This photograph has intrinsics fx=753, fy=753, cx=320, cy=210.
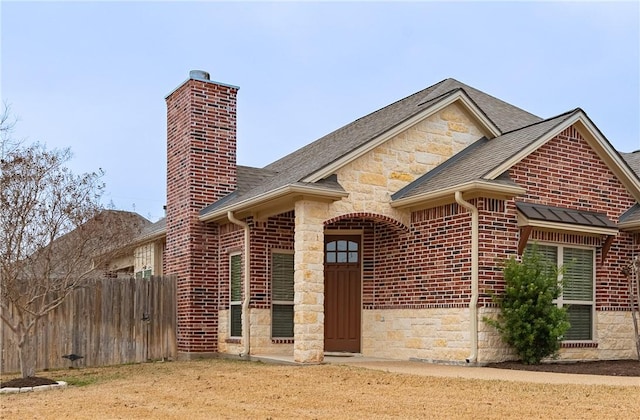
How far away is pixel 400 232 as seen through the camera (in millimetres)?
14633

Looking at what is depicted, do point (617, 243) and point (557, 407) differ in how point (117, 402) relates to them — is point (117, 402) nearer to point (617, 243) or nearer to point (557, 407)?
point (557, 407)

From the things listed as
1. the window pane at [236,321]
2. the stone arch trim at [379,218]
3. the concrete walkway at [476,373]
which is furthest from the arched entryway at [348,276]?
the window pane at [236,321]

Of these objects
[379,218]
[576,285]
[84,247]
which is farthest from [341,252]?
[84,247]

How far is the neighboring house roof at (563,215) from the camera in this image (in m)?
13.3

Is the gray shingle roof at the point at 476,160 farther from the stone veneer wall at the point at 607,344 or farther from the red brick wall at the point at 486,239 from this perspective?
the stone veneer wall at the point at 607,344

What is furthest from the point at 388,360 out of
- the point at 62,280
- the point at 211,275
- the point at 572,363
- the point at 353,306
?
the point at 62,280

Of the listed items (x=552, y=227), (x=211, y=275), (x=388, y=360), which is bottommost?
(x=388, y=360)

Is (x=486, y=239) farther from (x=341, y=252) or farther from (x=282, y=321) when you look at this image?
(x=282, y=321)

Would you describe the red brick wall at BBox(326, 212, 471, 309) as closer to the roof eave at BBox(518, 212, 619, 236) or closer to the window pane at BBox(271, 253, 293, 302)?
A: the roof eave at BBox(518, 212, 619, 236)

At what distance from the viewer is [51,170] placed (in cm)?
1171

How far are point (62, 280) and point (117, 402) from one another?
4377 mm

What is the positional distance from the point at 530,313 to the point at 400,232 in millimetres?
3131

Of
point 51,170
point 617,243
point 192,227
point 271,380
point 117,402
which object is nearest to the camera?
point 117,402

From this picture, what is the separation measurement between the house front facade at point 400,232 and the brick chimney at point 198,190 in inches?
1.2
